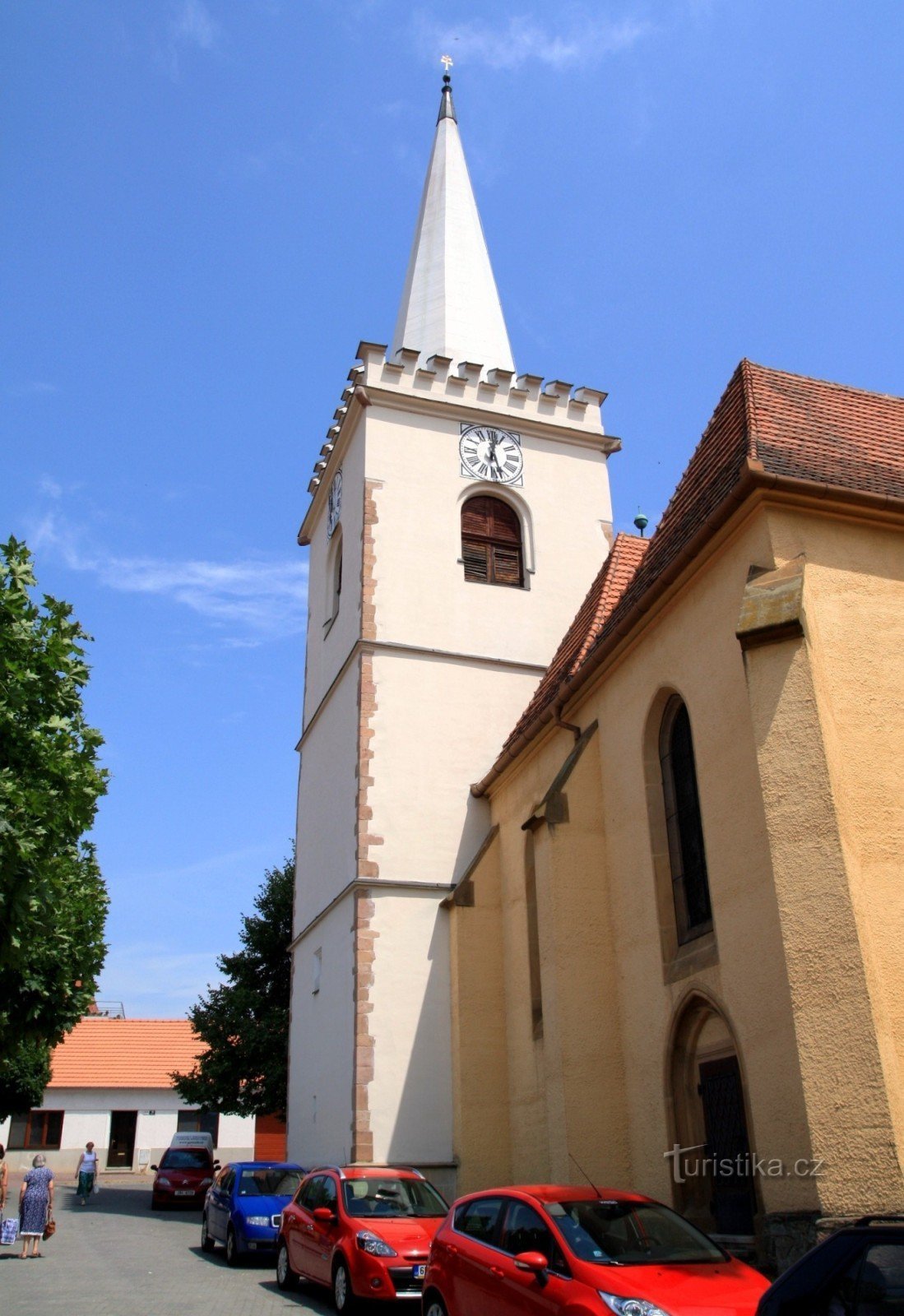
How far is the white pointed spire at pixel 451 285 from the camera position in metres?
24.7

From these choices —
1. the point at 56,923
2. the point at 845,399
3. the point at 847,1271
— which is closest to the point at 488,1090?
the point at 56,923

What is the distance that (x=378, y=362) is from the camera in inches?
859

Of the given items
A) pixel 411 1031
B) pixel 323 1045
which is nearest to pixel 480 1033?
pixel 411 1031

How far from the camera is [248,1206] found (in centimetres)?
1513

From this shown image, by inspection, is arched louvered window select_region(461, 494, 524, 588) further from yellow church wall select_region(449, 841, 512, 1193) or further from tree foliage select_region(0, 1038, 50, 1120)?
tree foliage select_region(0, 1038, 50, 1120)

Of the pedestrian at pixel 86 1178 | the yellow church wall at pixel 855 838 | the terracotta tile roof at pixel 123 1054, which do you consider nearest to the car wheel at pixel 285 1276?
the yellow church wall at pixel 855 838

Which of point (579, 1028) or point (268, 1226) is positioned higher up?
point (579, 1028)

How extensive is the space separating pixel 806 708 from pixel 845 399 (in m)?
5.79

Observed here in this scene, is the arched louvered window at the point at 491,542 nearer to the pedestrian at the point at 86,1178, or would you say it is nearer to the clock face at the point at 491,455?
the clock face at the point at 491,455

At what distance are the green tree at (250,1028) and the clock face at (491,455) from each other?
45.6 ft

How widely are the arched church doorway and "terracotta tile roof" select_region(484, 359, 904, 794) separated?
442 cm

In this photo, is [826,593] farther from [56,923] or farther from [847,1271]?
[56,923]

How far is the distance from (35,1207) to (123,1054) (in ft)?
100

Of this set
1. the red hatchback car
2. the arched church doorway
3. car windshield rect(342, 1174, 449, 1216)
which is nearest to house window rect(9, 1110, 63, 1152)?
car windshield rect(342, 1174, 449, 1216)
